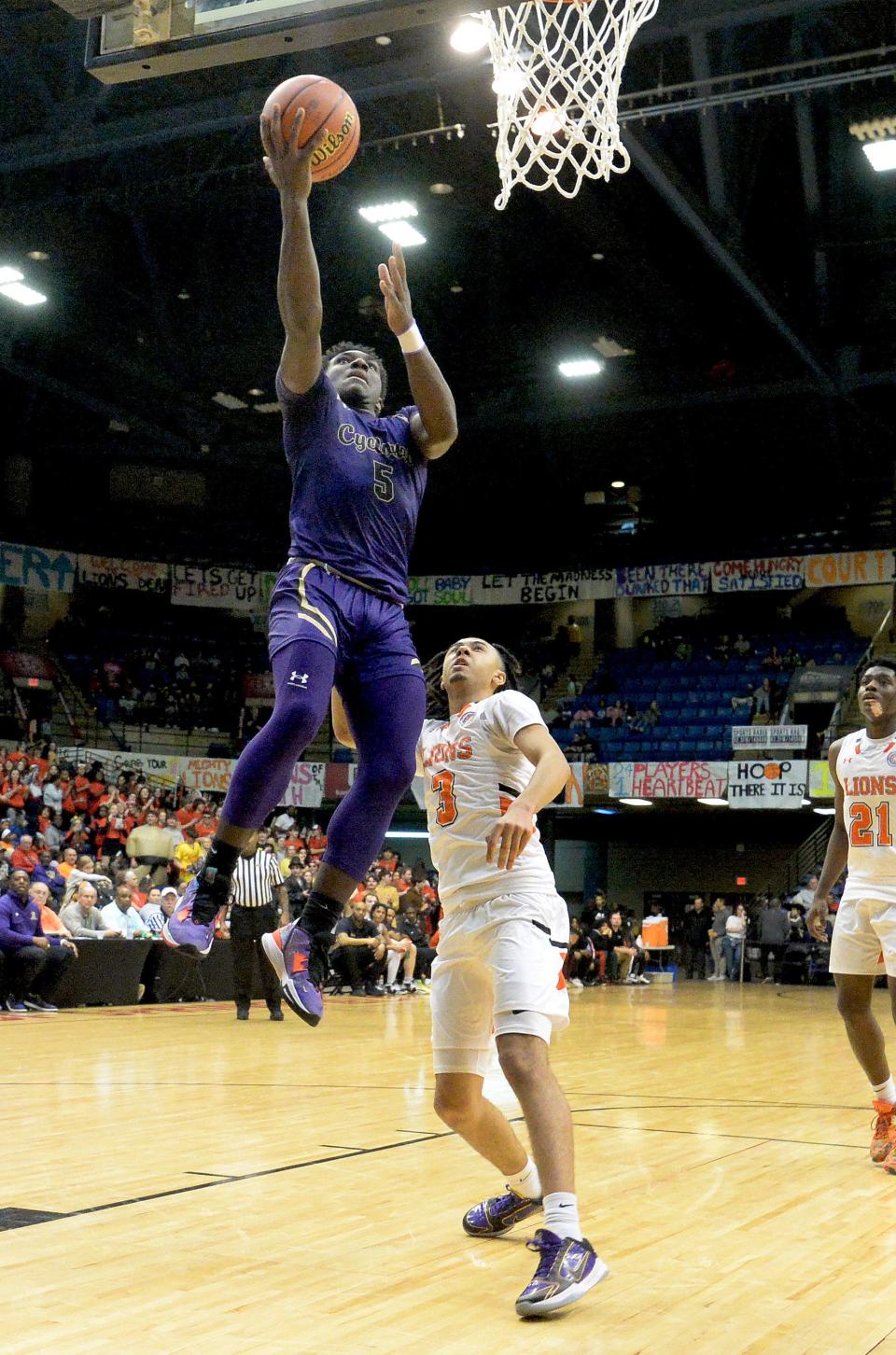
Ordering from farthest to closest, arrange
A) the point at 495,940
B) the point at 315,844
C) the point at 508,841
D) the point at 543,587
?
the point at 543,587 < the point at 315,844 < the point at 495,940 < the point at 508,841

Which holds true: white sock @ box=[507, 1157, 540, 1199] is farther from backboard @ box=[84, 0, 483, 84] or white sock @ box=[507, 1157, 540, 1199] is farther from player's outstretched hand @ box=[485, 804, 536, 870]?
backboard @ box=[84, 0, 483, 84]

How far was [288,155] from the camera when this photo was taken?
362 centimetres

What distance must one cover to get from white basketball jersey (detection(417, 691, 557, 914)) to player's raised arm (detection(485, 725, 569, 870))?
4.8 inches

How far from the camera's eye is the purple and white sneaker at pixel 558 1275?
337 centimetres

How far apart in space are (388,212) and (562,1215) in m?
16.3

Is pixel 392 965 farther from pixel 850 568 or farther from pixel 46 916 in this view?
pixel 850 568

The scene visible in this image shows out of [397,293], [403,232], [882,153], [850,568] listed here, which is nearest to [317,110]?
[397,293]

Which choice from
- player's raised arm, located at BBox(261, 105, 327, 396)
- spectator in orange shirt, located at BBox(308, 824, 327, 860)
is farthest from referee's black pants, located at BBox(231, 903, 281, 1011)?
player's raised arm, located at BBox(261, 105, 327, 396)

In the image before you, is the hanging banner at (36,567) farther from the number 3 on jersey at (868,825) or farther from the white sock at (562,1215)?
the white sock at (562,1215)

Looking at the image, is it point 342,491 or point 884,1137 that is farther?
point 884,1137

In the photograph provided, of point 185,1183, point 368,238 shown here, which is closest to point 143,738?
point 368,238

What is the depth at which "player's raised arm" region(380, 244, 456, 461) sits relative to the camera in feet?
13.2

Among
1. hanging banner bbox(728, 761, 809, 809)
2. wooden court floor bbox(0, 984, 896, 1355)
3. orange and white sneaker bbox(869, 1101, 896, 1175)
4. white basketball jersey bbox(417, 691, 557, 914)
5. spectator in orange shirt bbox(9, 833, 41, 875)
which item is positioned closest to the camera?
wooden court floor bbox(0, 984, 896, 1355)

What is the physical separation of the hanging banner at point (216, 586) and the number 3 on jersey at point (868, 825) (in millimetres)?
24535
